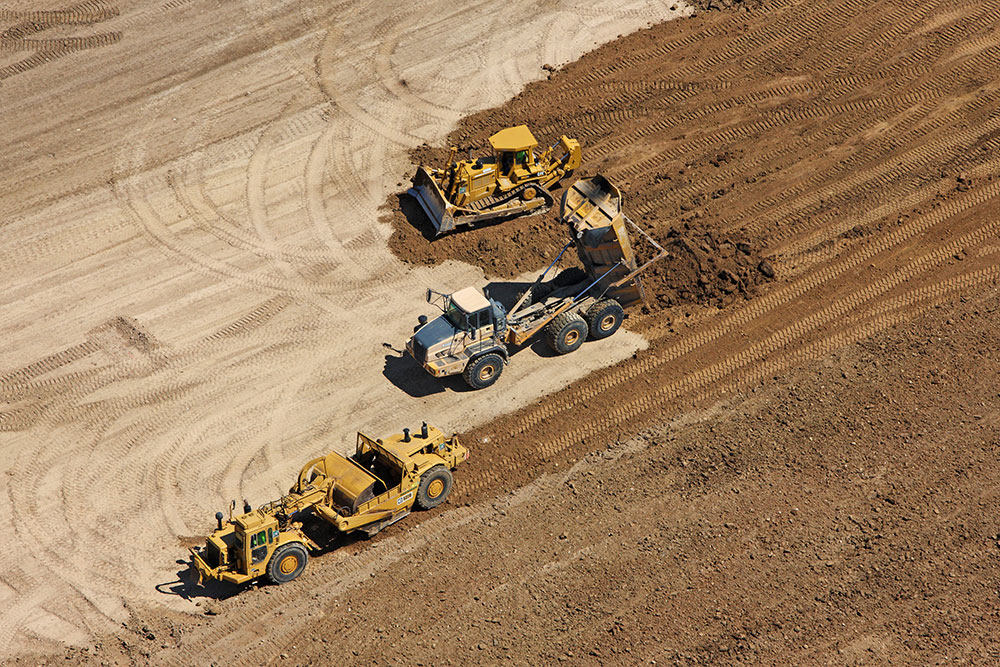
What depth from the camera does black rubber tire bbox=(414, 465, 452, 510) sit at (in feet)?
60.9

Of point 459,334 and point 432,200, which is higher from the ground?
point 432,200

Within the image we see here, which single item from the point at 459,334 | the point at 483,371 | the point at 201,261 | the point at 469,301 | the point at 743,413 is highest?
the point at 201,261

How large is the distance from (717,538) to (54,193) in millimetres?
17503

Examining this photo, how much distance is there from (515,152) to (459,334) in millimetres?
5958

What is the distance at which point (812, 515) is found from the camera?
60.3 ft

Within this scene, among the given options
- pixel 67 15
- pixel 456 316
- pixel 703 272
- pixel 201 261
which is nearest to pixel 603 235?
pixel 703 272

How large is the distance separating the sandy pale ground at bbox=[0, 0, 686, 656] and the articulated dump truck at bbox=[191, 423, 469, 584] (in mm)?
1366

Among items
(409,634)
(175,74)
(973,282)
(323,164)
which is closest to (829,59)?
(973,282)

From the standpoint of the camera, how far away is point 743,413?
20.5 meters

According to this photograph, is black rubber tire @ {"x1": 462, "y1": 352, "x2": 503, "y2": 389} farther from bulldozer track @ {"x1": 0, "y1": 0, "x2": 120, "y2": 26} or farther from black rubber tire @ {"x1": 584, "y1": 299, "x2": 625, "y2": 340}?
bulldozer track @ {"x1": 0, "y1": 0, "x2": 120, "y2": 26}

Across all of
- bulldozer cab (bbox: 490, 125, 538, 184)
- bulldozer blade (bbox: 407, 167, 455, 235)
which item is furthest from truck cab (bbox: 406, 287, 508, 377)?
bulldozer cab (bbox: 490, 125, 538, 184)

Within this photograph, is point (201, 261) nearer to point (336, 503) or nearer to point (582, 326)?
point (336, 503)

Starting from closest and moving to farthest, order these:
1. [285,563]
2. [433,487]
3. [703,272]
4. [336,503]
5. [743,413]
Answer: [285,563] < [336,503] < [433,487] < [743,413] < [703,272]

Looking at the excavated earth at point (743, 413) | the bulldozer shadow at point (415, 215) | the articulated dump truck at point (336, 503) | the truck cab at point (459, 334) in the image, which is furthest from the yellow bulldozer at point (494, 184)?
the articulated dump truck at point (336, 503)
